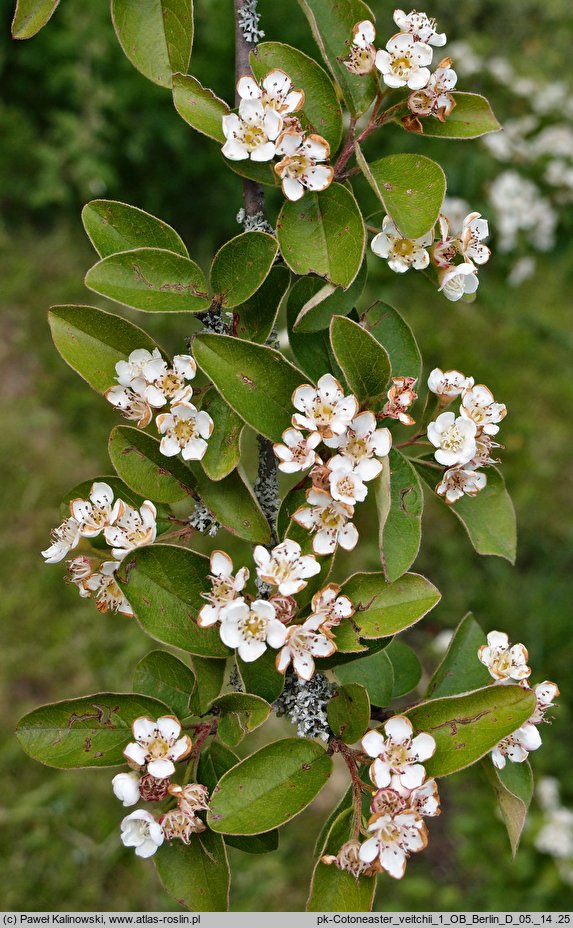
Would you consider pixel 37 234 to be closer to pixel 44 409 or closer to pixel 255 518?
pixel 44 409

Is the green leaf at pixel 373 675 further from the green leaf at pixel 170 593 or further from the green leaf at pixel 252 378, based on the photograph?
the green leaf at pixel 252 378

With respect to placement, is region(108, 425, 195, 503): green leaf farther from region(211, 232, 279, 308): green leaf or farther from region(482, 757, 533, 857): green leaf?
region(482, 757, 533, 857): green leaf

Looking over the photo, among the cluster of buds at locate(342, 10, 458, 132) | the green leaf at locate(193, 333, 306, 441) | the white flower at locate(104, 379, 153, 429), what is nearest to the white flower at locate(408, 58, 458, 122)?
the cluster of buds at locate(342, 10, 458, 132)

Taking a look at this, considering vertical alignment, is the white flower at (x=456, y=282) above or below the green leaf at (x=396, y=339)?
above

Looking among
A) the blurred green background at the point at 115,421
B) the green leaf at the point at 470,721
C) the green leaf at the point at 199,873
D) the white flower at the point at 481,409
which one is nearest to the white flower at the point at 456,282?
the white flower at the point at 481,409

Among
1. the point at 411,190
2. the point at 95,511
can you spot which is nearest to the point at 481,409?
the point at 411,190

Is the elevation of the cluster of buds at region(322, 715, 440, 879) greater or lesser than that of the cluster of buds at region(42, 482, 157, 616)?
lesser
